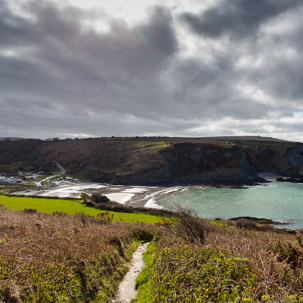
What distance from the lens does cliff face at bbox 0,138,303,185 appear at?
117 m

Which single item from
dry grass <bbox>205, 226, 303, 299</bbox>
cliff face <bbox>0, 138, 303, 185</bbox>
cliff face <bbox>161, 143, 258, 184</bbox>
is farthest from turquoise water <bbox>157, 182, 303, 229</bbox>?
dry grass <bbox>205, 226, 303, 299</bbox>

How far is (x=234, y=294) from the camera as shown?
21.1ft

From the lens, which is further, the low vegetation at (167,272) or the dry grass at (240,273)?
the low vegetation at (167,272)

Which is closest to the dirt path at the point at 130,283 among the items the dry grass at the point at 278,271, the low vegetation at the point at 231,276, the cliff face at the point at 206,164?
the low vegetation at the point at 231,276

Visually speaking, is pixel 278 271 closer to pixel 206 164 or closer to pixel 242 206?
pixel 242 206

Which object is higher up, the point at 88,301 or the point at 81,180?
the point at 88,301

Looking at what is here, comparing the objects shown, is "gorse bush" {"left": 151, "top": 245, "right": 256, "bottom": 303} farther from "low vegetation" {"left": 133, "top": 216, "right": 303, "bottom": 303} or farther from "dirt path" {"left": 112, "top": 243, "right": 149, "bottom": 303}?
"dirt path" {"left": 112, "top": 243, "right": 149, "bottom": 303}

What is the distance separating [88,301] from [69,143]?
183m

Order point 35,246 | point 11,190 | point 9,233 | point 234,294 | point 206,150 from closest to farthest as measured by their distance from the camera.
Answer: point 234,294, point 35,246, point 9,233, point 11,190, point 206,150

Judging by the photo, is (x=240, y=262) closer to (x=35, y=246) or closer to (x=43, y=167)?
(x=35, y=246)

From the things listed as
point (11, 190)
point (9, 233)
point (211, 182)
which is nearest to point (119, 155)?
point (211, 182)

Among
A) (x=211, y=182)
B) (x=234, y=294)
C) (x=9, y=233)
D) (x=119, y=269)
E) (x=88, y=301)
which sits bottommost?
(x=211, y=182)

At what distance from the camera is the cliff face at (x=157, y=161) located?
116875 mm

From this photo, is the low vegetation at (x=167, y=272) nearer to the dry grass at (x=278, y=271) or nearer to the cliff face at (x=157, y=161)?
the dry grass at (x=278, y=271)
